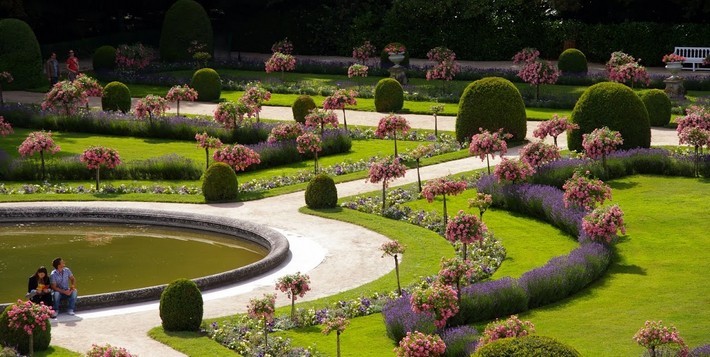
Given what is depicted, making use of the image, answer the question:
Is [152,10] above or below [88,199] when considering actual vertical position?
above

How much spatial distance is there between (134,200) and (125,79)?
19.5 metres

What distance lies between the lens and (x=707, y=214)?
28375 millimetres

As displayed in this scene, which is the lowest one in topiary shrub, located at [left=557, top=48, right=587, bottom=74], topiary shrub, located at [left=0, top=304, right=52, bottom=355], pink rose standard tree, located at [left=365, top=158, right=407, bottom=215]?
topiary shrub, located at [left=0, top=304, right=52, bottom=355]

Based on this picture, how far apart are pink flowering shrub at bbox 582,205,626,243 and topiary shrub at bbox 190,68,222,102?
23.0 metres

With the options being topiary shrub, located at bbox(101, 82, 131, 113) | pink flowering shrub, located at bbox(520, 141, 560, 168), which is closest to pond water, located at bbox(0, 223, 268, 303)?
pink flowering shrub, located at bbox(520, 141, 560, 168)

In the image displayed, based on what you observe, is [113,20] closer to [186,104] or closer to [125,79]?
[125,79]

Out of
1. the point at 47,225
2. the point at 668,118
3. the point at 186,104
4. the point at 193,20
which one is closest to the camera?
A: the point at 47,225

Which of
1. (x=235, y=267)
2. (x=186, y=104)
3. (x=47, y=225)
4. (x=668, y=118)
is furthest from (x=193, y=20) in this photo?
(x=235, y=267)

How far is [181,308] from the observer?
21.7m

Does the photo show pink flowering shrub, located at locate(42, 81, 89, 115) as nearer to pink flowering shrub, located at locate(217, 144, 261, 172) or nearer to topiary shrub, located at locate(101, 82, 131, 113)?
topiary shrub, located at locate(101, 82, 131, 113)

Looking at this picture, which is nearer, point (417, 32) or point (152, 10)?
point (417, 32)

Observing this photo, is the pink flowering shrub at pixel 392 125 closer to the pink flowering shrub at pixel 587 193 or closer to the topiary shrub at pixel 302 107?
the topiary shrub at pixel 302 107

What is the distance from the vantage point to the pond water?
25391 millimetres

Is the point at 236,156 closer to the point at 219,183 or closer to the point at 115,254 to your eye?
the point at 219,183
